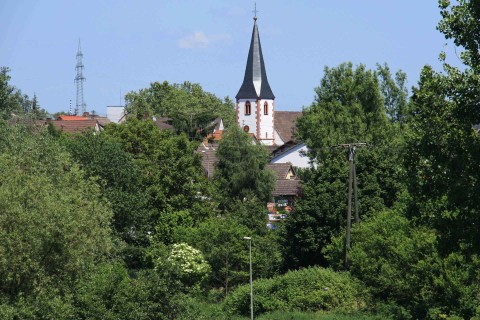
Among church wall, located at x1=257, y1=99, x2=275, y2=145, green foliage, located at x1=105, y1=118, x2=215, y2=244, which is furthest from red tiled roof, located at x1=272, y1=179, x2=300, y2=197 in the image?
church wall, located at x1=257, y1=99, x2=275, y2=145

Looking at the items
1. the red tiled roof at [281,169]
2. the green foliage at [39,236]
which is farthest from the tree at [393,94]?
the green foliage at [39,236]

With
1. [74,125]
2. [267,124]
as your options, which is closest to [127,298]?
[74,125]

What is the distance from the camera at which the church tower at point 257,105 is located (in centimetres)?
15600

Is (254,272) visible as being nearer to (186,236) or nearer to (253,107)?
(186,236)

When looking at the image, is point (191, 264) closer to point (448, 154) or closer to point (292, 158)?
point (448, 154)

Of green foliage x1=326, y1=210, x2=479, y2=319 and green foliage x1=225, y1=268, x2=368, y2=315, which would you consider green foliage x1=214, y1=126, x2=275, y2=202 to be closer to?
green foliage x1=326, y1=210, x2=479, y2=319

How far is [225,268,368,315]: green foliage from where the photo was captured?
49.4m

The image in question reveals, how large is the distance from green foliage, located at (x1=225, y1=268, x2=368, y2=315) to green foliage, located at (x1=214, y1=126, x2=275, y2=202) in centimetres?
2205

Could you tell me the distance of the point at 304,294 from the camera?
5022 centimetres

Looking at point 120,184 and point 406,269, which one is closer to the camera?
point 406,269

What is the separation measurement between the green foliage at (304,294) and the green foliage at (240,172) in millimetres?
22053

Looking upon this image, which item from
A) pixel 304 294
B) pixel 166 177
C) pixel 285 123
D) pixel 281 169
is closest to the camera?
pixel 304 294

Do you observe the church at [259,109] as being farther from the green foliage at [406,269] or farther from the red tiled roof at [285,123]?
the green foliage at [406,269]

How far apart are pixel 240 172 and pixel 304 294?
79.2 ft
